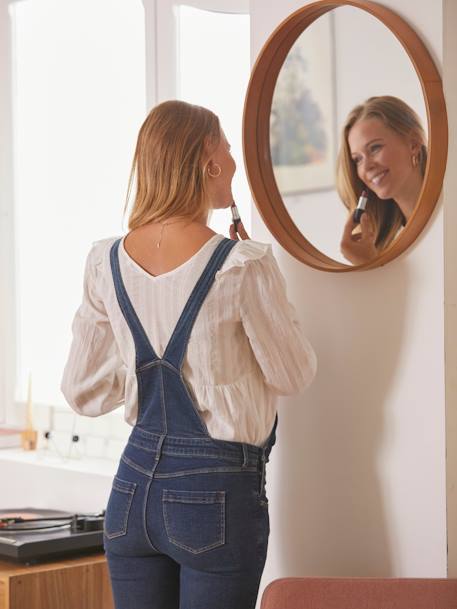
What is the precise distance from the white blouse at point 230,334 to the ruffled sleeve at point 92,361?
0.06 metres

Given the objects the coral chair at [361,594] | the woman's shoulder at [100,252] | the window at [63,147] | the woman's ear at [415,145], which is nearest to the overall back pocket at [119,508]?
the coral chair at [361,594]

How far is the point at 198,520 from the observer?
1.92 meters

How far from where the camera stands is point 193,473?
1.94 m

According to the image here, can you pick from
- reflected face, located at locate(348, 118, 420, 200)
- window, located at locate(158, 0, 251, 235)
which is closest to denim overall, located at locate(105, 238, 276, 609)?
reflected face, located at locate(348, 118, 420, 200)

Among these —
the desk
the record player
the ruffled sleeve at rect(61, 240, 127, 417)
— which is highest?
the ruffled sleeve at rect(61, 240, 127, 417)

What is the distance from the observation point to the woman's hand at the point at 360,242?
2.14 metres

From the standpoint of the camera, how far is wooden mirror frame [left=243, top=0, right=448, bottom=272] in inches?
78.1

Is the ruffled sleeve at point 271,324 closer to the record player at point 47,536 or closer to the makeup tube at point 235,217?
the makeup tube at point 235,217

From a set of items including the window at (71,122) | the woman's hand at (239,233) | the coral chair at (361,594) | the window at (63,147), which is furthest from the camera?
the window at (63,147)

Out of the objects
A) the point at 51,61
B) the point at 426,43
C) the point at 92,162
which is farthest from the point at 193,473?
the point at 51,61

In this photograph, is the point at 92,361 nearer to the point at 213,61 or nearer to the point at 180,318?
the point at 180,318

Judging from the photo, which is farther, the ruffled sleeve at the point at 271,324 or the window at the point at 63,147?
the window at the point at 63,147

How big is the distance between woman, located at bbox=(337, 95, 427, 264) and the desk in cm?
123

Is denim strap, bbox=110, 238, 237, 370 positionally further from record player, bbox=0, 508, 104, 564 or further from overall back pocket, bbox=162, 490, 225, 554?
record player, bbox=0, 508, 104, 564
